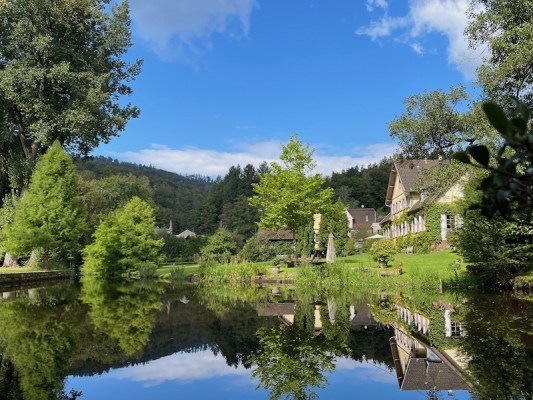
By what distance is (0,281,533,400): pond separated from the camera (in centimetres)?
624

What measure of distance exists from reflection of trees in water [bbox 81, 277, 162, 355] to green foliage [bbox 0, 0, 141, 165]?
41.3 feet

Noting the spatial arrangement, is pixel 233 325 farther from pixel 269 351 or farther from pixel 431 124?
Result: pixel 431 124

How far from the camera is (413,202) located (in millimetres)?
39375

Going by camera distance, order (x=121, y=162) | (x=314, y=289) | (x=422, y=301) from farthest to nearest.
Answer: (x=121, y=162), (x=314, y=289), (x=422, y=301)

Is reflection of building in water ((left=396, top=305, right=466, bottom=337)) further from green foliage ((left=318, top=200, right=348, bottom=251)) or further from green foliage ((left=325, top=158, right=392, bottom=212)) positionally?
green foliage ((left=325, top=158, right=392, bottom=212))

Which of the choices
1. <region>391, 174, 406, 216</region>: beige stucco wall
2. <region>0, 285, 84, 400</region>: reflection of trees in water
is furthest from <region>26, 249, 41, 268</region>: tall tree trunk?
<region>391, 174, 406, 216</region>: beige stucco wall

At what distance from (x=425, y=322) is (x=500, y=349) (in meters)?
3.34

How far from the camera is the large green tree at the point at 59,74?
24734 mm

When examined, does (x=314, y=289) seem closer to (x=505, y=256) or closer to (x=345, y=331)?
(x=505, y=256)

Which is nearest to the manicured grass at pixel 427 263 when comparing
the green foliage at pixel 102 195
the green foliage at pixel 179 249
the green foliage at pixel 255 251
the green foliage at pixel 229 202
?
the green foliage at pixel 255 251

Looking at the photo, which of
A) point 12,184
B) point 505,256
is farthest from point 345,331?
point 12,184

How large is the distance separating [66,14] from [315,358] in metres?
26.0

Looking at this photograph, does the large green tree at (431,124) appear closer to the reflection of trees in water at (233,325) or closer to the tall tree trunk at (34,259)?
the reflection of trees in water at (233,325)

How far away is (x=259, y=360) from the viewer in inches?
302
